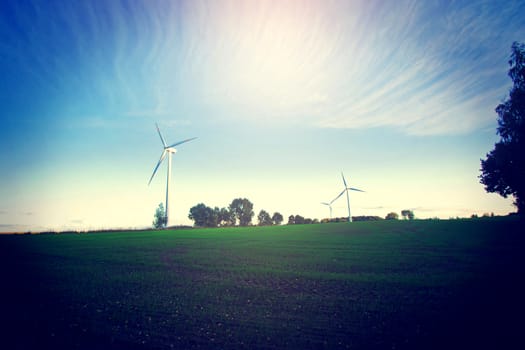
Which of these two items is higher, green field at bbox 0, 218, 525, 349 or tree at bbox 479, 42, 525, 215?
tree at bbox 479, 42, 525, 215

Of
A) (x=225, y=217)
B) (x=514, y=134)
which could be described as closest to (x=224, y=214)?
(x=225, y=217)

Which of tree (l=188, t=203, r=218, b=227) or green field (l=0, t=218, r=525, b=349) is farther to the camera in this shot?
tree (l=188, t=203, r=218, b=227)

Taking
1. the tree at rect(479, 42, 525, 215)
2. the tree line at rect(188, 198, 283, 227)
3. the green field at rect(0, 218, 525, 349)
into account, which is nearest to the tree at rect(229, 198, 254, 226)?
the tree line at rect(188, 198, 283, 227)

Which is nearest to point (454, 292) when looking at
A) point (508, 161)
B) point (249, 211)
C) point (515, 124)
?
point (515, 124)

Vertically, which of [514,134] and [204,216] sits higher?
[514,134]

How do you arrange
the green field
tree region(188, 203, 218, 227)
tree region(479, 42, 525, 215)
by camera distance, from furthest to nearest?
tree region(188, 203, 218, 227) → tree region(479, 42, 525, 215) → the green field

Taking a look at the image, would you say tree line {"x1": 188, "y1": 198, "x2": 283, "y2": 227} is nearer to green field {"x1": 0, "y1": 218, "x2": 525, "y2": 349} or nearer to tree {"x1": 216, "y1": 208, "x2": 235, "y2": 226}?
tree {"x1": 216, "y1": 208, "x2": 235, "y2": 226}

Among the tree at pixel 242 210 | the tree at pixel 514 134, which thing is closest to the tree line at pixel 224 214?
the tree at pixel 242 210

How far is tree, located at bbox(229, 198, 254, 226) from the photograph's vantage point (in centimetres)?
18888

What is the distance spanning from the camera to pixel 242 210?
7451 inches

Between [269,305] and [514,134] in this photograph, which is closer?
[269,305]

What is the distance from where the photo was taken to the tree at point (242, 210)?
7436 inches

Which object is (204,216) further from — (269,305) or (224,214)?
(269,305)

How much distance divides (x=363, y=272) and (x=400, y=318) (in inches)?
233
